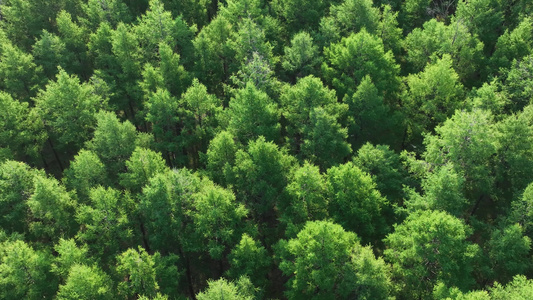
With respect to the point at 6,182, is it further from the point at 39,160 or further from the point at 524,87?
the point at 524,87

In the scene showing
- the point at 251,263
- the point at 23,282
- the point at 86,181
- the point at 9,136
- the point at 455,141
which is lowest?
the point at 23,282

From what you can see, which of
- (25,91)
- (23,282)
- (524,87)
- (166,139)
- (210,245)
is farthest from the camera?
(25,91)

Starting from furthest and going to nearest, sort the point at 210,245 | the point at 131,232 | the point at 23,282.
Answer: the point at 131,232
the point at 210,245
the point at 23,282

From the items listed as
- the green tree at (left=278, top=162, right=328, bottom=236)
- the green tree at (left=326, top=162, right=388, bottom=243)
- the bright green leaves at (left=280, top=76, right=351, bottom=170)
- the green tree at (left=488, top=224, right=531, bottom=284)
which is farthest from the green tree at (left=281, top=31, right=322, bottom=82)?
the green tree at (left=488, top=224, right=531, bottom=284)

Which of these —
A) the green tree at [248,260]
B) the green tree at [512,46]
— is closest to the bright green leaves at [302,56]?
the green tree at [512,46]

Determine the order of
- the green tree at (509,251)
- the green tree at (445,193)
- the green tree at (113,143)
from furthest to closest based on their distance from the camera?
the green tree at (113,143)
the green tree at (445,193)
the green tree at (509,251)

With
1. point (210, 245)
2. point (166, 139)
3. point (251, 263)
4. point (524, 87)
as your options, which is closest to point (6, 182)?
point (166, 139)

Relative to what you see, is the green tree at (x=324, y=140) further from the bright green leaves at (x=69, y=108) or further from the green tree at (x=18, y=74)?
the green tree at (x=18, y=74)
